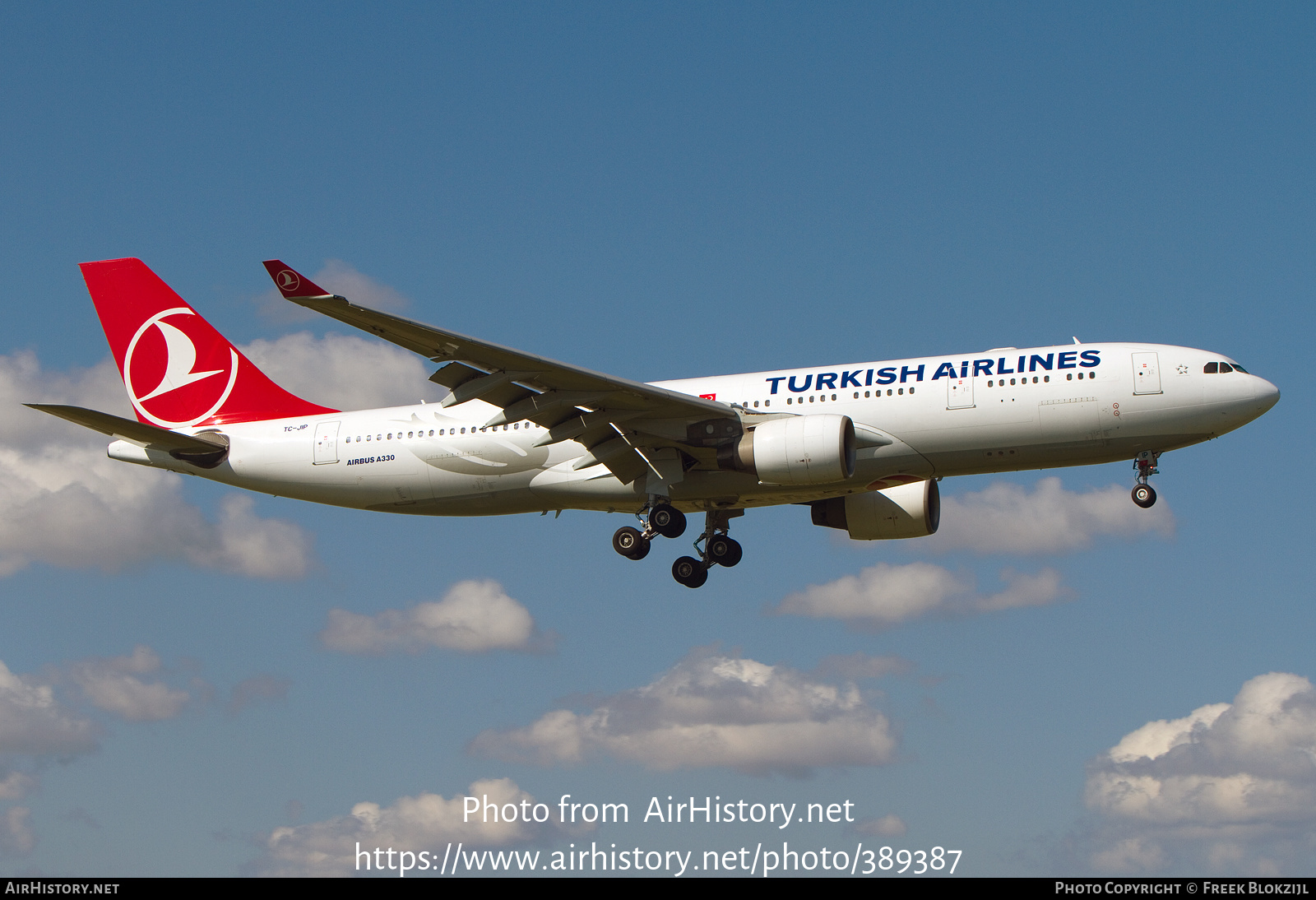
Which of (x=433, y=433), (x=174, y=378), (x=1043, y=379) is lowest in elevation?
(x=1043, y=379)

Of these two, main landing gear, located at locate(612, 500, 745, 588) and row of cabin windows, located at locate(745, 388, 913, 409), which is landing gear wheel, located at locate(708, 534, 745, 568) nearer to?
main landing gear, located at locate(612, 500, 745, 588)

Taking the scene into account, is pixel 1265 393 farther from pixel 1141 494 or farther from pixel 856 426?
pixel 856 426

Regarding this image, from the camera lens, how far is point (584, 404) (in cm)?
3256

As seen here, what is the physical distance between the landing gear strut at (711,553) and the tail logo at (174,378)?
1357 centimetres

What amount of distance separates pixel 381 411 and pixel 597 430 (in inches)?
271

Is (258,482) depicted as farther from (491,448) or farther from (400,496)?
(491,448)

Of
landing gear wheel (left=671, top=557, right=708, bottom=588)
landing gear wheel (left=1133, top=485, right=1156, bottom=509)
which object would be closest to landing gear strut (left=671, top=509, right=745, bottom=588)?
landing gear wheel (left=671, top=557, right=708, bottom=588)

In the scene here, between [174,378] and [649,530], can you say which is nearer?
[649,530]

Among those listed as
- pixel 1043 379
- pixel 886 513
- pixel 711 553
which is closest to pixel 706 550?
pixel 711 553

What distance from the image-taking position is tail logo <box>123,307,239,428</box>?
39.6 meters

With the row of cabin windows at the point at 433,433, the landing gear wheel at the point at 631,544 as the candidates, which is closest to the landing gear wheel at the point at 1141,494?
the landing gear wheel at the point at 631,544

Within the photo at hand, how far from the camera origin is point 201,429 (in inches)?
1538

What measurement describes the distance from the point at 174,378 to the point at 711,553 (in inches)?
630
